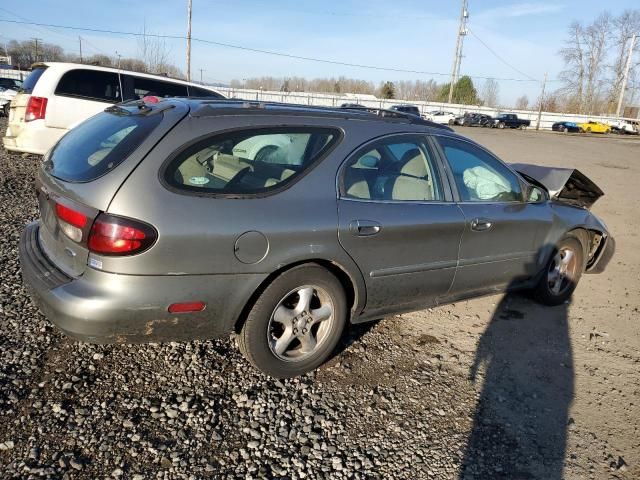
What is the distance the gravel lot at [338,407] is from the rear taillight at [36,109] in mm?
4495

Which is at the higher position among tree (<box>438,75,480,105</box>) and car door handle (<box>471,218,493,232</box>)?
tree (<box>438,75,480,105</box>)

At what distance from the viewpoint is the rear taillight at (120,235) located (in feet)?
7.81

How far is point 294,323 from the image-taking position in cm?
300

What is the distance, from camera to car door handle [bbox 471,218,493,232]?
365 centimetres

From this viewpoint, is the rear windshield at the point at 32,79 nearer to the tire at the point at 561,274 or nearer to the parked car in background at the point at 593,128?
the tire at the point at 561,274

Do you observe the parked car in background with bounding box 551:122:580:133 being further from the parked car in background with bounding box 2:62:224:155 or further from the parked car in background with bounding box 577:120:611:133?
the parked car in background with bounding box 2:62:224:155

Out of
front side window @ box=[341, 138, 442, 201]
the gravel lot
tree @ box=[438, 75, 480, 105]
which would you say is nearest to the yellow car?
tree @ box=[438, 75, 480, 105]

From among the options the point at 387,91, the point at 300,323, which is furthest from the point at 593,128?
the point at 300,323

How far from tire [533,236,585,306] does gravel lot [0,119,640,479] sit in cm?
58

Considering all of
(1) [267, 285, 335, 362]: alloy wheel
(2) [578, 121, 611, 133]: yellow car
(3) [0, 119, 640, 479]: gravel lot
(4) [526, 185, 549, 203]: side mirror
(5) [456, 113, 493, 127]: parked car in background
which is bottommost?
(3) [0, 119, 640, 479]: gravel lot

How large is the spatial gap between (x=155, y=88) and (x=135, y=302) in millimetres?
7786

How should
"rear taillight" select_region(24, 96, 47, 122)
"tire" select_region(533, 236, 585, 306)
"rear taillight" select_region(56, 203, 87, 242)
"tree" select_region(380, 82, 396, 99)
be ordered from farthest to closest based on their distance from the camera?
"tree" select_region(380, 82, 396, 99) → "rear taillight" select_region(24, 96, 47, 122) → "tire" select_region(533, 236, 585, 306) → "rear taillight" select_region(56, 203, 87, 242)

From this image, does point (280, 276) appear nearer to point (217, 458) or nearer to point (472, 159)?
point (217, 458)

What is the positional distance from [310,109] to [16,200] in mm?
5008
